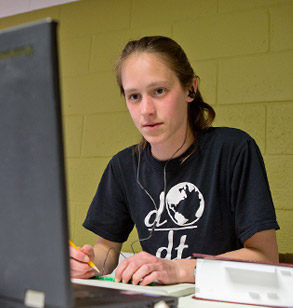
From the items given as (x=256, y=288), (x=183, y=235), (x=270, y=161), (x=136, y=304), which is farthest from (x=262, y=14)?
(x=136, y=304)

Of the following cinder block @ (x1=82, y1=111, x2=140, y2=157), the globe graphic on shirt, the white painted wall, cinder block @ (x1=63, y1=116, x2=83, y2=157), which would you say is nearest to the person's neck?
the globe graphic on shirt

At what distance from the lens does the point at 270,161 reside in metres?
1.69

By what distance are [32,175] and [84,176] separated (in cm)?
179

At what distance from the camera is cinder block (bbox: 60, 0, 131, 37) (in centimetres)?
219

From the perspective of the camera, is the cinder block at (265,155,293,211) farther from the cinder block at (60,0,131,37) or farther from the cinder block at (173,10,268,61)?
the cinder block at (60,0,131,37)

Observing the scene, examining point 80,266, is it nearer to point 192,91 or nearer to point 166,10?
point 192,91

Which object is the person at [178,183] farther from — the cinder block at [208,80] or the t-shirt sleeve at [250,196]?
the cinder block at [208,80]

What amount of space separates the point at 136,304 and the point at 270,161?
4.45 ft

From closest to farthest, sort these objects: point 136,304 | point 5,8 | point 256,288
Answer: point 136,304 < point 256,288 < point 5,8

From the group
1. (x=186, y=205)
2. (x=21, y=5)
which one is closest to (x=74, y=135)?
(x=21, y=5)

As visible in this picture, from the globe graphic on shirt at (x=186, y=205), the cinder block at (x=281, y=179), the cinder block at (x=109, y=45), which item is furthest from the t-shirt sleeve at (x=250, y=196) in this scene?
the cinder block at (x=109, y=45)

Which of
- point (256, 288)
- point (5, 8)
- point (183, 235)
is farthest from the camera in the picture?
point (5, 8)

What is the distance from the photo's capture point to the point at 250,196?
106 centimetres

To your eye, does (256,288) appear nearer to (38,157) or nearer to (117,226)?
(38,157)
